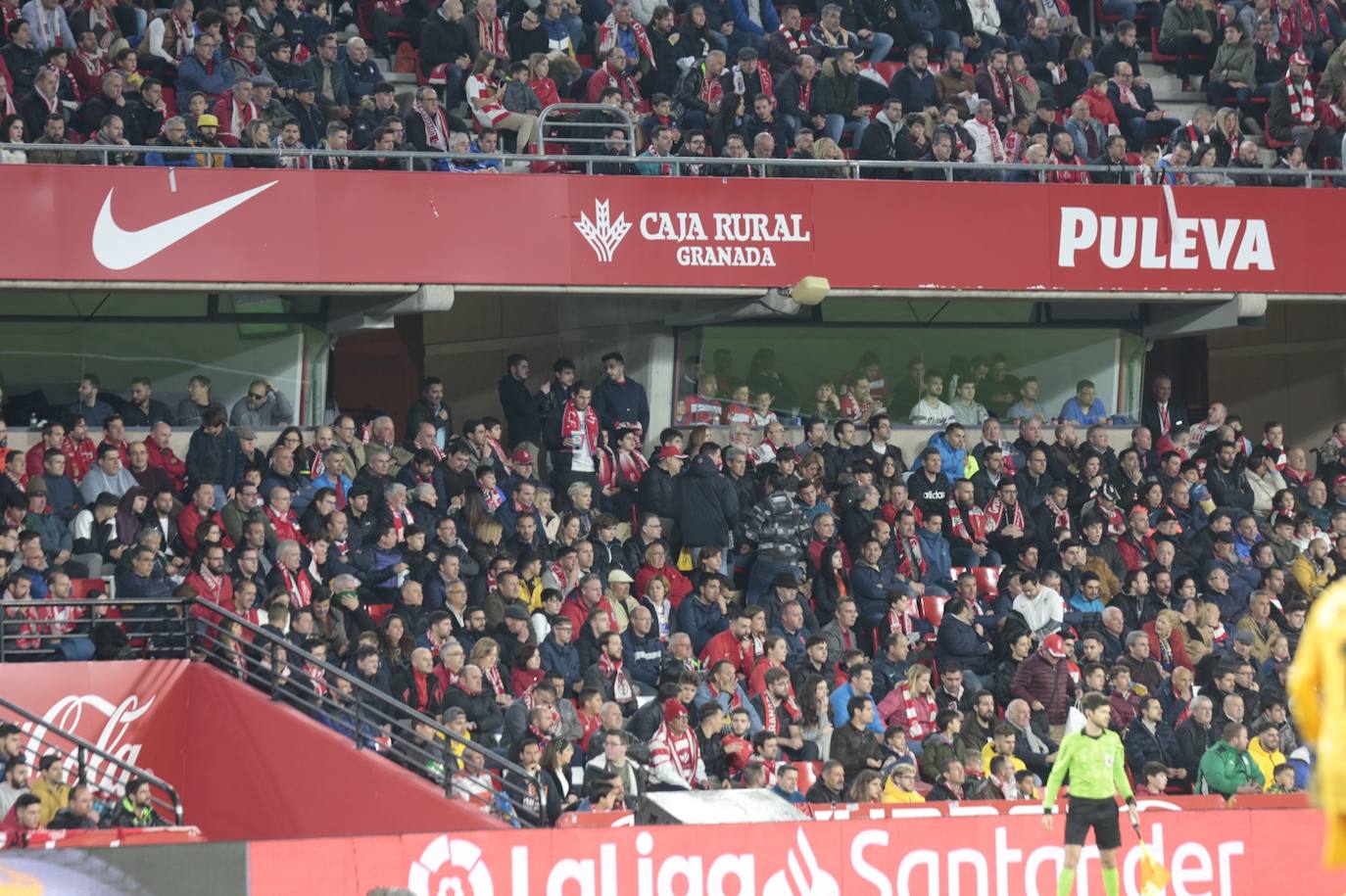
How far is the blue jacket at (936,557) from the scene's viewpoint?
18.4 m

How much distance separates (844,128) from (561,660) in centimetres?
745

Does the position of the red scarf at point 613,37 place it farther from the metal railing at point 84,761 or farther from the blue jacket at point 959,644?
the metal railing at point 84,761

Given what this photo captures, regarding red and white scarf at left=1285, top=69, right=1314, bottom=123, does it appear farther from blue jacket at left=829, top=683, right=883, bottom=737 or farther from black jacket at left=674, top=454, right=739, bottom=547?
blue jacket at left=829, top=683, right=883, bottom=737

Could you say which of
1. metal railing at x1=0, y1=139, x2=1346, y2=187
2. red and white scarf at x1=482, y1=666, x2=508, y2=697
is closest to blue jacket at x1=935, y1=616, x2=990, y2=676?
red and white scarf at x1=482, y1=666, x2=508, y2=697

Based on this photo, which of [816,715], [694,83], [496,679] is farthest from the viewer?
[694,83]

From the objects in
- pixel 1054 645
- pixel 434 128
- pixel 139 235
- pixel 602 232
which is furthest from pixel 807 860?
pixel 434 128

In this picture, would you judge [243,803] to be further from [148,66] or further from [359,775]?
[148,66]

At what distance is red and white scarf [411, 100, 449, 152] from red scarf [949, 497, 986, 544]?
582cm

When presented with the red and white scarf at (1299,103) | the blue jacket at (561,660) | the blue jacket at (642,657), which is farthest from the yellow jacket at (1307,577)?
the blue jacket at (561,660)

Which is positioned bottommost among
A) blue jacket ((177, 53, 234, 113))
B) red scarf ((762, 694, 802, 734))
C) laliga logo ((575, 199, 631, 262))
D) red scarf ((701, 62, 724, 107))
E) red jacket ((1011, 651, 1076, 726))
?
red scarf ((762, 694, 802, 734))

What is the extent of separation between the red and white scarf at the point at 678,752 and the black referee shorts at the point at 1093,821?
2901mm

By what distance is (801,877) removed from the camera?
13609 mm

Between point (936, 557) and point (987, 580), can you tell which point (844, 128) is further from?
point (987, 580)

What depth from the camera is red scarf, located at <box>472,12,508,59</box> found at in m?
20.2
